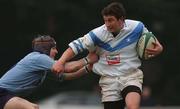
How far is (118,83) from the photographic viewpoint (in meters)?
12.4

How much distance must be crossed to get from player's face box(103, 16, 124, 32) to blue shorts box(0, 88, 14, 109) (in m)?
1.58

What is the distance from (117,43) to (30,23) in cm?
1316

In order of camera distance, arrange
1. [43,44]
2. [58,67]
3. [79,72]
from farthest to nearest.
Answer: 1. [79,72]
2. [43,44]
3. [58,67]

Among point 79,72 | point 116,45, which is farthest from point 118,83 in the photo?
point 79,72

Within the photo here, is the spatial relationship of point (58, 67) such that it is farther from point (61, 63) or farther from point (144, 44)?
point (144, 44)

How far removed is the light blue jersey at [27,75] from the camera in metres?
12.4

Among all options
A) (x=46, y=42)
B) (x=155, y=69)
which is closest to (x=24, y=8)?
(x=155, y=69)

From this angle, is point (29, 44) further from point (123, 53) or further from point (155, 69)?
point (123, 53)

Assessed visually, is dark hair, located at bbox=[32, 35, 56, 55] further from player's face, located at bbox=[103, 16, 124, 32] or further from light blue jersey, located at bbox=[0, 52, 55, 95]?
player's face, located at bbox=[103, 16, 124, 32]

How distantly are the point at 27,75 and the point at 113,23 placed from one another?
4.39 ft

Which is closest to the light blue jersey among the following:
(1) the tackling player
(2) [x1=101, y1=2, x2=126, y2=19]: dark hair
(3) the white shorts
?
(1) the tackling player

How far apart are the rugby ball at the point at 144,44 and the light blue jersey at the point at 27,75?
1160 millimetres

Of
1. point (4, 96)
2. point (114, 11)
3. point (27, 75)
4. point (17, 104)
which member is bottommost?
point (17, 104)

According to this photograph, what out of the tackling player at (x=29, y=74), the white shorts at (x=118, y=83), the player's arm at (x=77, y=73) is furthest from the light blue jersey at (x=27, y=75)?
the white shorts at (x=118, y=83)
